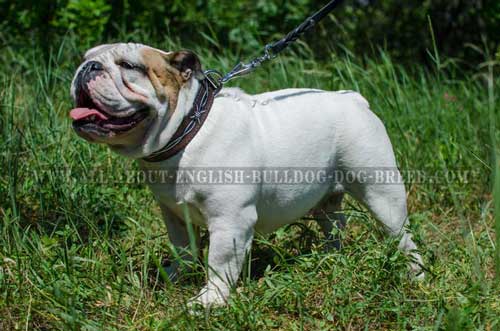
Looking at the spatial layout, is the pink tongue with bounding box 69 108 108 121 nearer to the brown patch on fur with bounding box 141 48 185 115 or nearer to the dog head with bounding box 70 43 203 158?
the dog head with bounding box 70 43 203 158

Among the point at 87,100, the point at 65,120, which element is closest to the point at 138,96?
the point at 87,100

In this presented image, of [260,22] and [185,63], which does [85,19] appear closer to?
[260,22]

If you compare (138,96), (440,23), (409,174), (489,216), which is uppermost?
(138,96)

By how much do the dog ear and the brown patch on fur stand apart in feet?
0.05

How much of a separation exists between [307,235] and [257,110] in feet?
2.66

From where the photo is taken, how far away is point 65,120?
13.2 ft

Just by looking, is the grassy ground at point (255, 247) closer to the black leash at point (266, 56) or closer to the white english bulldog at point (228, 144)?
the white english bulldog at point (228, 144)

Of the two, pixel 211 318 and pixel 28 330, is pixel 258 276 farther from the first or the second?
pixel 28 330

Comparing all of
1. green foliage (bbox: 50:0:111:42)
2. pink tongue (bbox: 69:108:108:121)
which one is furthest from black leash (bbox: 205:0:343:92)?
green foliage (bbox: 50:0:111:42)

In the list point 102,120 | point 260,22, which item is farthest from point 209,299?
point 260,22

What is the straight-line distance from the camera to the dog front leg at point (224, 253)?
252 centimetres

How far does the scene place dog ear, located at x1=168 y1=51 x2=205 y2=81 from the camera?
97.0 inches

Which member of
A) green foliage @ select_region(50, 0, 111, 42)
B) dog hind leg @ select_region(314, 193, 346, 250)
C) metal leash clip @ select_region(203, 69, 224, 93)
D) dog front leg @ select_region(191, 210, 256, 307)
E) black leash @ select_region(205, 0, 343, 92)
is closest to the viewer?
dog front leg @ select_region(191, 210, 256, 307)

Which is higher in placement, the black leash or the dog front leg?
the black leash
